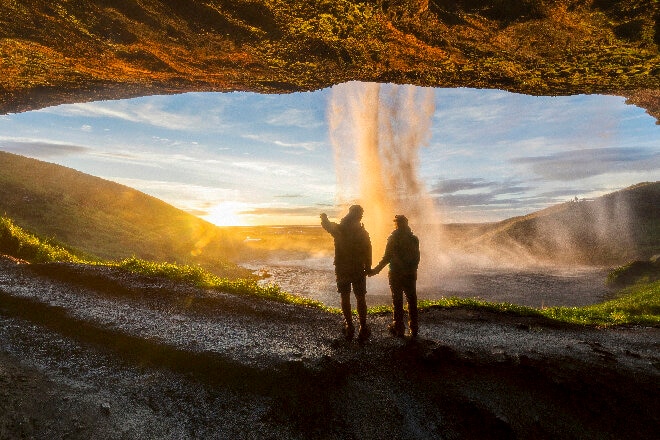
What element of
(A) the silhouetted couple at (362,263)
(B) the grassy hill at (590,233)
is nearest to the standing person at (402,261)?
(A) the silhouetted couple at (362,263)

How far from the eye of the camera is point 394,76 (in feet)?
36.7

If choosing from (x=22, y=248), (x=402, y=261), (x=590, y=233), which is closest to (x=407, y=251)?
(x=402, y=261)

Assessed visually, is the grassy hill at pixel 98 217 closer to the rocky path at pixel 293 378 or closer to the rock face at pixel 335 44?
the rock face at pixel 335 44

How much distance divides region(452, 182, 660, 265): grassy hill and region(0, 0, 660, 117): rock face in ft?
170

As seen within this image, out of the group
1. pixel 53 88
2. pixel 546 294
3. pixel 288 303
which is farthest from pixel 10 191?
pixel 546 294

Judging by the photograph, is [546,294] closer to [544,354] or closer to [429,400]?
[544,354]

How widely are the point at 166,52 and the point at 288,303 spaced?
28.5 feet

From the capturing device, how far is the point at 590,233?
61.9m

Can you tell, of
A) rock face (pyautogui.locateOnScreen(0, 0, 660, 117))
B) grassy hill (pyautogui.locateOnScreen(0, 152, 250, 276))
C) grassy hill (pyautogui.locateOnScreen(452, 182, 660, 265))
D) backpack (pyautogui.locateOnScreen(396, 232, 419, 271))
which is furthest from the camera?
grassy hill (pyautogui.locateOnScreen(452, 182, 660, 265))

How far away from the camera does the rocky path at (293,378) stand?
571 cm

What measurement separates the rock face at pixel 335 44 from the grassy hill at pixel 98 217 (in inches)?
701

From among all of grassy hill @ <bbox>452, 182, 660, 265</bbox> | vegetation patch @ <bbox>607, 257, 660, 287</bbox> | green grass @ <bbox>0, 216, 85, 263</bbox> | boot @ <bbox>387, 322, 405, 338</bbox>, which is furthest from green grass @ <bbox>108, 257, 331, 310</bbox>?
grassy hill @ <bbox>452, 182, 660, 265</bbox>

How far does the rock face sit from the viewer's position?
7.62m

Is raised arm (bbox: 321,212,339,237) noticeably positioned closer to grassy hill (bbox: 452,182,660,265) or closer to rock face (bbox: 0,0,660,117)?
rock face (bbox: 0,0,660,117)
